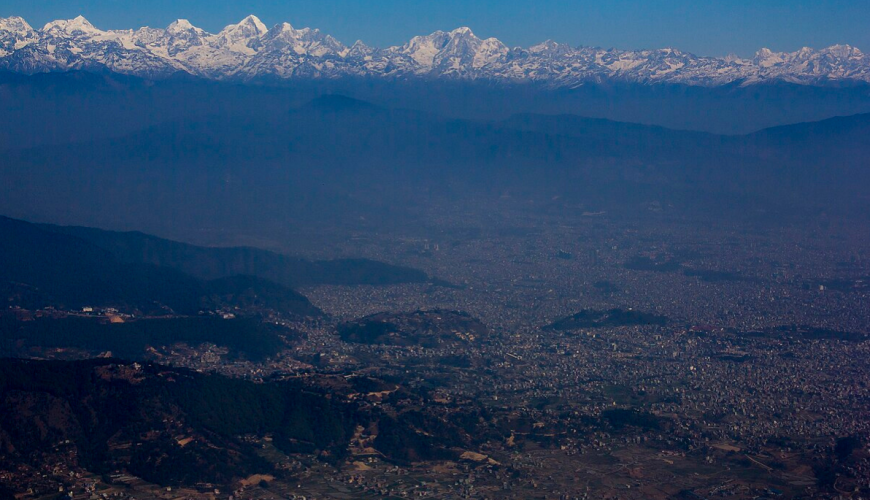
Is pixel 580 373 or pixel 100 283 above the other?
pixel 100 283

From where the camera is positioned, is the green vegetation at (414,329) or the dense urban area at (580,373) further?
the green vegetation at (414,329)

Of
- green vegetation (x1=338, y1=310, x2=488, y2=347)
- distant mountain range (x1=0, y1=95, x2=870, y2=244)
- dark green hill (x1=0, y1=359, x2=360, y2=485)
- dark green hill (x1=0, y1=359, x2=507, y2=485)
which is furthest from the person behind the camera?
distant mountain range (x1=0, y1=95, x2=870, y2=244)

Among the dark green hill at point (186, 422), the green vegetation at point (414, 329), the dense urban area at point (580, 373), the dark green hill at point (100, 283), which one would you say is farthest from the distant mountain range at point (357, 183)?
the dark green hill at point (186, 422)

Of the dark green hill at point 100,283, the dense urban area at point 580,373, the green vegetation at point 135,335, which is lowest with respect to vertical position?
the dense urban area at point 580,373

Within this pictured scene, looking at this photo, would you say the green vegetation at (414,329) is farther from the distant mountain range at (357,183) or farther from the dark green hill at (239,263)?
the distant mountain range at (357,183)

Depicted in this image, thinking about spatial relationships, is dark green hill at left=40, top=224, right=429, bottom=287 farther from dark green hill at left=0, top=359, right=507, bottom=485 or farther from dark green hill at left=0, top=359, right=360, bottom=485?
dark green hill at left=0, top=359, right=507, bottom=485

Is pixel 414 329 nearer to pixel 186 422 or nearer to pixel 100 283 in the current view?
pixel 100 283

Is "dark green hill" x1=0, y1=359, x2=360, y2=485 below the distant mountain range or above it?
below

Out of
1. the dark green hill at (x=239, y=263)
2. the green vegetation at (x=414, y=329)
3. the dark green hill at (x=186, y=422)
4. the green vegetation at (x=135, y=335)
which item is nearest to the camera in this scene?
the dark green hill at (x=186, y=422)

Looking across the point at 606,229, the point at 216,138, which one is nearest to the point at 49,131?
the point at 216,138

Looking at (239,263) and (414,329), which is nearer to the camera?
(414,329)

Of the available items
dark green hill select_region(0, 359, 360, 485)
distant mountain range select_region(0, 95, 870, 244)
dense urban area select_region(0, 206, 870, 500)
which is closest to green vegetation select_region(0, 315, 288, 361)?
dense urban area select_region(0, 206, 870, 500)

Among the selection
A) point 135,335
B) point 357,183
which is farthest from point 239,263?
point 357,183
